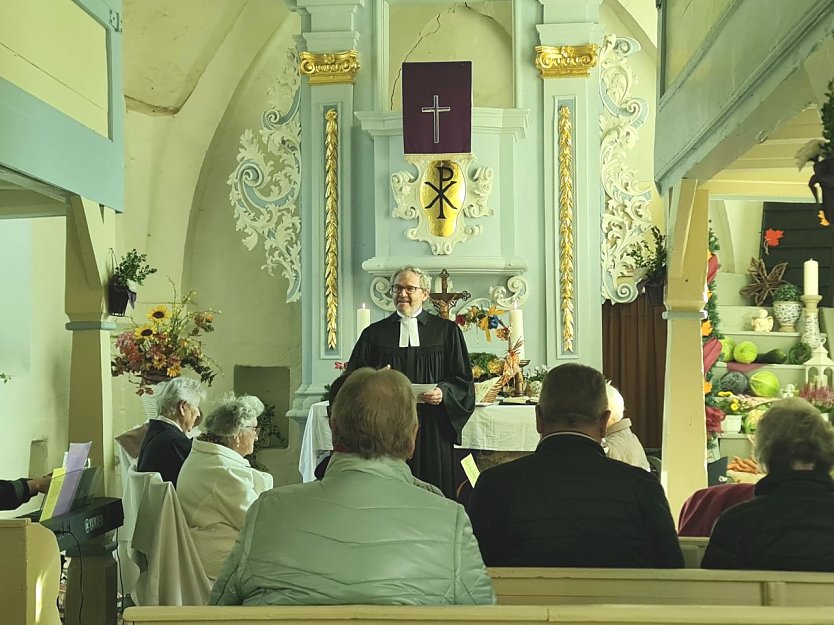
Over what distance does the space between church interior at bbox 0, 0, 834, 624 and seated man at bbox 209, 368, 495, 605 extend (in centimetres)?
203

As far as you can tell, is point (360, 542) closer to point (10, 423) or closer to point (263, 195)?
point (10, 423)

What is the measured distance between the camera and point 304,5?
357 inches

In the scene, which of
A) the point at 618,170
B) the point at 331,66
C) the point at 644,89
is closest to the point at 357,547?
the point at 618,170

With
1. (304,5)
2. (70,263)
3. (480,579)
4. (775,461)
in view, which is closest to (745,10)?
(775,461)

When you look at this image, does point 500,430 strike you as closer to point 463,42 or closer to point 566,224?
point 566,224

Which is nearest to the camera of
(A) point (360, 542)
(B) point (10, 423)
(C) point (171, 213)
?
(A) point (360, 542)

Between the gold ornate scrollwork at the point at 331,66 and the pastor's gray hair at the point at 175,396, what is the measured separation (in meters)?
4.36

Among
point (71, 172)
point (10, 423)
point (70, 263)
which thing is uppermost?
point (71, 172)

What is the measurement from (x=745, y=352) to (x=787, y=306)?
22.0 inches

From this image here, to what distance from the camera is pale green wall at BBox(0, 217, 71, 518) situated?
26.3 feet

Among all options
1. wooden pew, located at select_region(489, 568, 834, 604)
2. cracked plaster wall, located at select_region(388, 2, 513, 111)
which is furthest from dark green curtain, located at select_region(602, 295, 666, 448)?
wooden pew, located at select_region(489, 568, 834, 604)

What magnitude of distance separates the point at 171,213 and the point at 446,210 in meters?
3.57

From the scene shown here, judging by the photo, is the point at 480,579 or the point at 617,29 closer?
the point at 480,579

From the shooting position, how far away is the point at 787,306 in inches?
367
